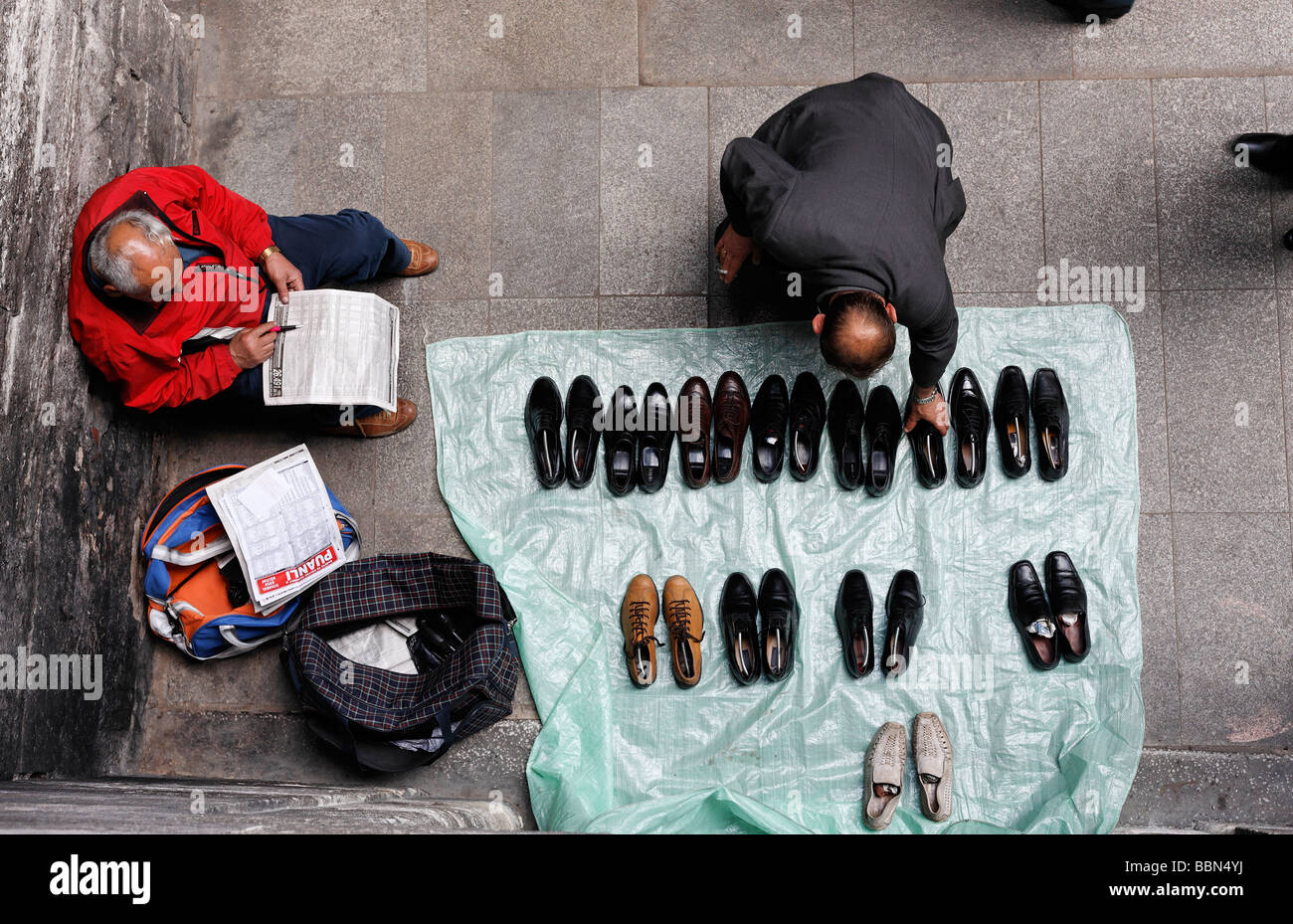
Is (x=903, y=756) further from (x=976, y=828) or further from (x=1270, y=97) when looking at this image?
(x=1270, y=97)

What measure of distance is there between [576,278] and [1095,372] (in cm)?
214

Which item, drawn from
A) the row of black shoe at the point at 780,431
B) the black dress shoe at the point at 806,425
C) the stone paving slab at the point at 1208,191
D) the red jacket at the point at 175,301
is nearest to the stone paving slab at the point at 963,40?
the stone paving slab at the point at 1208,191

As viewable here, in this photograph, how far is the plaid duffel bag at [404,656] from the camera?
3.15 metres

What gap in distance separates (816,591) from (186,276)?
101 inches

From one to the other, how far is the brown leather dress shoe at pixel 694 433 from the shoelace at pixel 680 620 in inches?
18.8

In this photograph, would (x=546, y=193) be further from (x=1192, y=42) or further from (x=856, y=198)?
(x=1192, y=42)

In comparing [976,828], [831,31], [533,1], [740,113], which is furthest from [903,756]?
[533,1]

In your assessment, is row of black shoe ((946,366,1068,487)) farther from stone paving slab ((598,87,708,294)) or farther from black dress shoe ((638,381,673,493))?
stone paving slab ((598,87,708,294))

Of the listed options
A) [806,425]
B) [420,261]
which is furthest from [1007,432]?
[420,261]

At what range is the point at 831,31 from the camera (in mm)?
3746

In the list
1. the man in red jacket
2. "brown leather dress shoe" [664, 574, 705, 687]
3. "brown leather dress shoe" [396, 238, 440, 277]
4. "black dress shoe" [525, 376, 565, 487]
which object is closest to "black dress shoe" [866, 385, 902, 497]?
"brown leather dress shoe" [664, 574, 705, 687]

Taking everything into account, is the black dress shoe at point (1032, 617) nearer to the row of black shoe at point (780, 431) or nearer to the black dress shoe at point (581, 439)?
the row of black shoe at point (780, 431)
